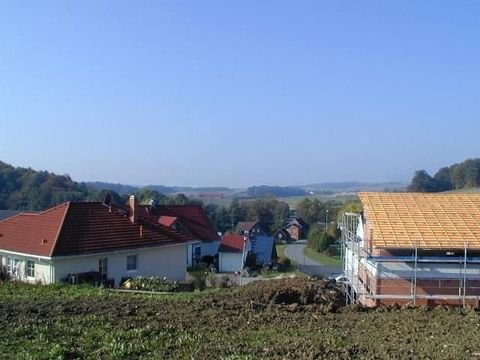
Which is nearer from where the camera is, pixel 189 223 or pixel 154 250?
pixel 154 250

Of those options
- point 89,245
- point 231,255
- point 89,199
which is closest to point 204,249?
point 231,255

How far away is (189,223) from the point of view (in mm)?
50906

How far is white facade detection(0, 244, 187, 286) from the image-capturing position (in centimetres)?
2673

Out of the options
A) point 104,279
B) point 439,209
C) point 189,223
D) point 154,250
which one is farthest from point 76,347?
point 189,223

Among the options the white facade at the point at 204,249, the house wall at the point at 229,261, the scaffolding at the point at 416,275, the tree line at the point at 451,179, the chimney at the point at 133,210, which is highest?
the tree line at the point at 451,179

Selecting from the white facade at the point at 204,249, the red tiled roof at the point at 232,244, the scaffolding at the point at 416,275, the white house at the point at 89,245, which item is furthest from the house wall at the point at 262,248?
the scaffolding at the point at 416,275

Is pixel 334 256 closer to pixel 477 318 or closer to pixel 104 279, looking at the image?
pixel 104 279

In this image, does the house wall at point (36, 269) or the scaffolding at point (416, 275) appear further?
the house wall at point (36, 269)

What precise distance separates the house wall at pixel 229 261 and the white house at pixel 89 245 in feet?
60.2

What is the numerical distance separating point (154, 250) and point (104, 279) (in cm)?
410

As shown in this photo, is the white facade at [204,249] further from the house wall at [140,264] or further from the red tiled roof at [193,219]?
the house wall at [140,264]

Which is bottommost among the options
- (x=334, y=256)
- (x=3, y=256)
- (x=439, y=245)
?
(x=334, y=256)

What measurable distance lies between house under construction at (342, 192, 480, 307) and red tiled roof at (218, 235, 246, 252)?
103 feet

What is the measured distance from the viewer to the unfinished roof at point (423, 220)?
1877cm
